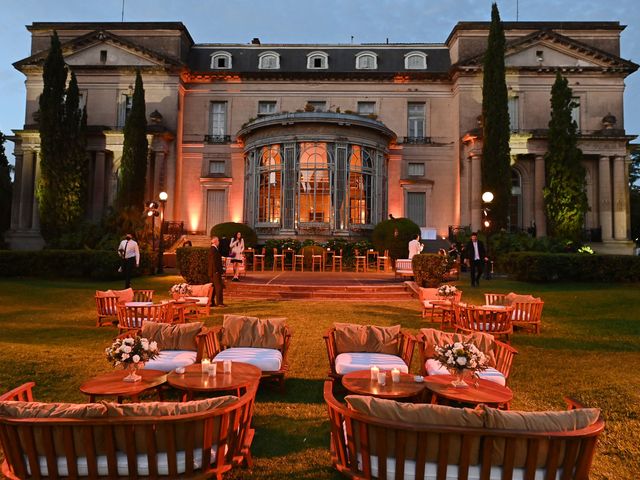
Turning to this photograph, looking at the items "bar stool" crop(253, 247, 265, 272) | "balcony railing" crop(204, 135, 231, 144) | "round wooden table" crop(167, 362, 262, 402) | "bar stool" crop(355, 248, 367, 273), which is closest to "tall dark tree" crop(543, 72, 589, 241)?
"bar stool" crop(355, 248, 367, 273)

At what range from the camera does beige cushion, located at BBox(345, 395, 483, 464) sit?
324 cm

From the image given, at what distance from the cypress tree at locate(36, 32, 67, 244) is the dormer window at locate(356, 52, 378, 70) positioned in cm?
1784

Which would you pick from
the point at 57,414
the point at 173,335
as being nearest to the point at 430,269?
the point at 173,335

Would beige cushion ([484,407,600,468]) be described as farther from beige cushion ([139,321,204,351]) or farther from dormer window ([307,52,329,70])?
dormer window ([307,52,329,70])

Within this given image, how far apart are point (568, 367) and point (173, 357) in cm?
604

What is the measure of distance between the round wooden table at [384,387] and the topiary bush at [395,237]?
54.7ft

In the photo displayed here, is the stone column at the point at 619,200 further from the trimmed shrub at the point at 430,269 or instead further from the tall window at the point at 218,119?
the tall window at the point at 218,119

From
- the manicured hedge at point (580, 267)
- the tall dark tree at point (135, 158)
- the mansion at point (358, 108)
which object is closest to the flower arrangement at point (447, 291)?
the manicured hedge at point (580, 267)

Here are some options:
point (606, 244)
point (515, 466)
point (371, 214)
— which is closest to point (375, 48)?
point (371, 214)

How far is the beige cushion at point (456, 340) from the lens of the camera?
20.2ft

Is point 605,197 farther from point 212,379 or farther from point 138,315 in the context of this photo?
point 212,379

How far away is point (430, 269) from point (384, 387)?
10.8 meters

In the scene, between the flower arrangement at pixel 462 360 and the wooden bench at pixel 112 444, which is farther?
the flower arrangement at pixel 462 360

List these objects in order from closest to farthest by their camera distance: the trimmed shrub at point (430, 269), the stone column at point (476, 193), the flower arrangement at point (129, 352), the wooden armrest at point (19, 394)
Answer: the wooden armrest at point (19, 394)
the flower arrangement at point (129, 352)
the trimmed shrub at point (430, 269)
the stone column at point (476, 193)
